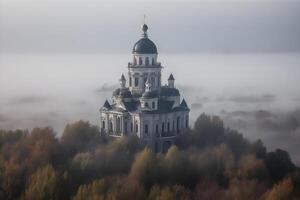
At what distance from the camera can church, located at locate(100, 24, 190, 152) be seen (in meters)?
10.3

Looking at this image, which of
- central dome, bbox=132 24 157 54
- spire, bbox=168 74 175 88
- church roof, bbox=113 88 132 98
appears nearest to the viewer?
church roof, bbox=113 88 132 98

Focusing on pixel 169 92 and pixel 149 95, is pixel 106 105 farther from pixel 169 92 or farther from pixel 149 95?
pixel 169 92

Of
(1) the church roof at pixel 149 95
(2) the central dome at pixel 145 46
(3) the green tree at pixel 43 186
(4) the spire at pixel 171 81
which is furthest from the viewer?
(4) the spire at pixel 171 81

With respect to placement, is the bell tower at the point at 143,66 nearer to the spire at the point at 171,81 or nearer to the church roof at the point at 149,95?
the spire at the point at 171,81

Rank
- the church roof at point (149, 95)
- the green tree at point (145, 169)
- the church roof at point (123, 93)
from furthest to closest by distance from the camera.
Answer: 1. the church roof at point (123, 93)
2. the church roof at point (149, 95)
3. the green tree at point (145, 169)

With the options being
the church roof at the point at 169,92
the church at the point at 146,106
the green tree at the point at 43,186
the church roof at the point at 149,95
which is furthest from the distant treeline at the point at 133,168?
the church roof at the point at 169,92

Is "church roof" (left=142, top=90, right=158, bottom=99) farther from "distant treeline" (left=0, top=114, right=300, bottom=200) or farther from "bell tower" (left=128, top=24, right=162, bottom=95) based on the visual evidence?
"distant treeline" (left=0, top=114, right=300, bottom=200)

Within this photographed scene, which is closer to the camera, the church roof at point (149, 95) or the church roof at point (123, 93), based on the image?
the church roof at point (149, 95)

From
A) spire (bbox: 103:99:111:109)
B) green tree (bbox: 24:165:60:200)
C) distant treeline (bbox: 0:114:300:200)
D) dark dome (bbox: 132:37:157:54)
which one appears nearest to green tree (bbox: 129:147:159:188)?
distant treeline (bbox: 0:114:300:200)

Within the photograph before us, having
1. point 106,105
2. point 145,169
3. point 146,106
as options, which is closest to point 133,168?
point 145,169

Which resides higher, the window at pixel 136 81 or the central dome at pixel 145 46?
the central dome at pixel 145 46

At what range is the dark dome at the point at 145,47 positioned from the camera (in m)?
10.6

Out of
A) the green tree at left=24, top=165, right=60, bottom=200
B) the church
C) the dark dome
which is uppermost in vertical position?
the dark dome

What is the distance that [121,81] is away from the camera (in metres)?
11.0
